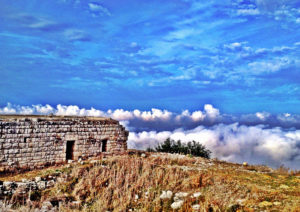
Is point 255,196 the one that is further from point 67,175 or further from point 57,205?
point 67,175

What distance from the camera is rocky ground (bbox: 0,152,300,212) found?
31.3 ft

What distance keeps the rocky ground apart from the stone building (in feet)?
10.9

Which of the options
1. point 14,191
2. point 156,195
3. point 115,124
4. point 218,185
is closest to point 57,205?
point 14,191

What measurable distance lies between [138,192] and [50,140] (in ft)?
26.9

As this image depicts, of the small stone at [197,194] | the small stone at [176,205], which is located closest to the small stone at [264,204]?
the small stone at [197,194]

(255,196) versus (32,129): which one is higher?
(32,129)

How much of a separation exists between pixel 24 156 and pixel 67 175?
4485 mm

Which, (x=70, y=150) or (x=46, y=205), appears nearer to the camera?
(x=46, y=205)

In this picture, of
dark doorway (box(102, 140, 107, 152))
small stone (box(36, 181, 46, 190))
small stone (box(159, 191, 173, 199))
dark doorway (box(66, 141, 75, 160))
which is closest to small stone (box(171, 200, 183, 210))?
small stone (box(159, 191, 173, 199))

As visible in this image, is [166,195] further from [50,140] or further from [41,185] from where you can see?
[50,140]

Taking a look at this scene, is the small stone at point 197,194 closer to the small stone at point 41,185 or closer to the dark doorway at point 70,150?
the small stone at point 41,185

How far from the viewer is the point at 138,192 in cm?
1102

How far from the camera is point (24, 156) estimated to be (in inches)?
634

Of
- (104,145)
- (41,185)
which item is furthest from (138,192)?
(104,145)
